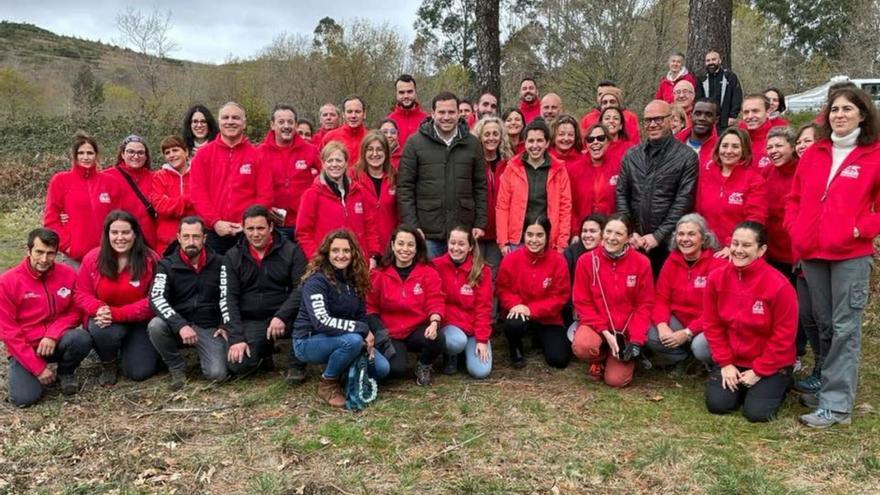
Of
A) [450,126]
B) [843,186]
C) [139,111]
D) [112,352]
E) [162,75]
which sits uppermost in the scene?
[162,75]

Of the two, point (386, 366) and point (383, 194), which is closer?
point (386, 366)

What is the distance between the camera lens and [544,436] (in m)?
4.22

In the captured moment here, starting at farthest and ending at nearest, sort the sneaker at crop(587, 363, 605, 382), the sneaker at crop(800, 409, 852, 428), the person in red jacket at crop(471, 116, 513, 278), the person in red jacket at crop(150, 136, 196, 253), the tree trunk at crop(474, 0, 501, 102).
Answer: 1. the tree trunk at crop(474, 0, 501, 102)
2. the person in red jacket at crop(471, 116, 513, 278)
3. the person in red jacket at crop(150, 136, 196, 253)
4. the sneaker at crop(587, 363, 605, 382)
5. the sneaker at crop(800, 409, 852, 428)

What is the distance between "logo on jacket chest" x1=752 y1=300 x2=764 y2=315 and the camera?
4.51 metres

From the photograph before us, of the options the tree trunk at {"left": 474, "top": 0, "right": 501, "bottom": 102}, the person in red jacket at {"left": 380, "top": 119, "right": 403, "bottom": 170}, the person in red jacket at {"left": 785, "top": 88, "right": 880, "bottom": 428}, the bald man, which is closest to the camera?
the person in red jacket at {"left": 785, "top": 88, "right": 880, "bottom": 428}

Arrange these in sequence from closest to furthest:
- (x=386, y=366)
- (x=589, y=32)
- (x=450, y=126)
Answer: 1. (x=386, y=366)
2. (x=450, y=126)
3. (x=589, y=32)

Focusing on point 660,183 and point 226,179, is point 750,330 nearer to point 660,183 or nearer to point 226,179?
point 660,183

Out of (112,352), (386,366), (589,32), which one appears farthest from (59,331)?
(589,32)

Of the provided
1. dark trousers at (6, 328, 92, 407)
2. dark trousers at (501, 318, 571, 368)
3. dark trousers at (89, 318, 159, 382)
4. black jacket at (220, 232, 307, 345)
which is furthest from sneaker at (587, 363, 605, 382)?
dark trousers at (6, 328, 92, 407)

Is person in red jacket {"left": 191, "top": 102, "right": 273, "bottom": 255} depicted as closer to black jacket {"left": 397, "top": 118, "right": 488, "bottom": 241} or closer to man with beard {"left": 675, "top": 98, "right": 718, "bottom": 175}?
black jacket {"left": 397, "top": 118, "right": 488, "bottom": 241}

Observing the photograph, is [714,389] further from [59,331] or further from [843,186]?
[59,331]

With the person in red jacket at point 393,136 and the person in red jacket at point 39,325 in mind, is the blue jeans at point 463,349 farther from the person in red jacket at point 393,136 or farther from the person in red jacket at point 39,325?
the person in red jacket at point 39,325

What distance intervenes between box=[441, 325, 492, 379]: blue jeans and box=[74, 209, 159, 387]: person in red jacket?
97.4 inches

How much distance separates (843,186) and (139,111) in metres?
19.1
